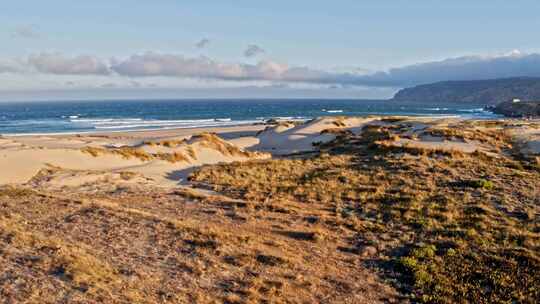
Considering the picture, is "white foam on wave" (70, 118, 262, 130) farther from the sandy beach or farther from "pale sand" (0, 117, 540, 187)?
the sandy beach

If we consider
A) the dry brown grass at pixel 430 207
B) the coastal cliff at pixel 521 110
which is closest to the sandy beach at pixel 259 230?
the dry brown grass at pixel 430 207

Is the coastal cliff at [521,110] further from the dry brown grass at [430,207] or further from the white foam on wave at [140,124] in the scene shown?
the dry brown grass at [430,207]

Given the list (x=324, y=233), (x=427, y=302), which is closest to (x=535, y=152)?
(x=324, y=233)

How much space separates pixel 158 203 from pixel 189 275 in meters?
8.38

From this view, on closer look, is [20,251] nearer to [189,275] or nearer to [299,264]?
[189,275]

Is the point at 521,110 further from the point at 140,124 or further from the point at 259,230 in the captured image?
the point at 259,230

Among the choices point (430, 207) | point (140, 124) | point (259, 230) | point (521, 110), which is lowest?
→ point (430, 207)

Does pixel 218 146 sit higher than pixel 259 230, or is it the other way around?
pixel 218 146

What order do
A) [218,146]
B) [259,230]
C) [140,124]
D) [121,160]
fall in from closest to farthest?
[259,230], [121,160], [218,146], [140,124]

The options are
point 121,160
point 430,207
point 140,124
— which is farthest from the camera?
point 140,124

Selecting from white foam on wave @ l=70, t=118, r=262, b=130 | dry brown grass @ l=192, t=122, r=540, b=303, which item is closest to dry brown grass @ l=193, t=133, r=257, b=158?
dry brown grass @ l=192, t=122, r=540, b=303

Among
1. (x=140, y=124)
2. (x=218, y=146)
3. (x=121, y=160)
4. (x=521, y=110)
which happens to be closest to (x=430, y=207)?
(x=121, y=160)

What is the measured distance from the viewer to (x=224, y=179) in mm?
26344

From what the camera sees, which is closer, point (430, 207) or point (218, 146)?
point (430, 207)
